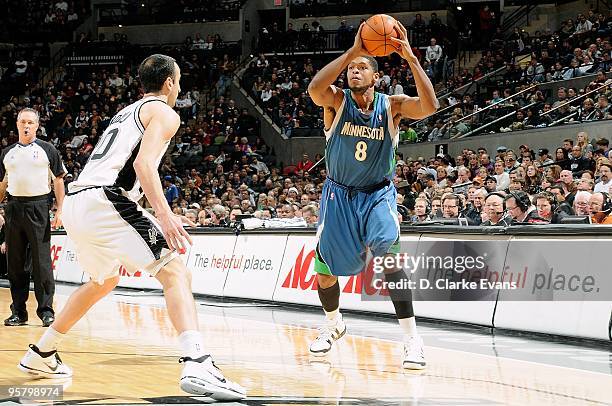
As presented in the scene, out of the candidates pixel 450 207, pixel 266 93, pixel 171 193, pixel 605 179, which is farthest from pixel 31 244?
pixel 266 93

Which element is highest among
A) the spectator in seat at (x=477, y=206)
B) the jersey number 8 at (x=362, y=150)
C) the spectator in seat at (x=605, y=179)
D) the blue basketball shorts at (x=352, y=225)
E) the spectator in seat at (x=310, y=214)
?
the jersey number 8 at (x=362, y=150)

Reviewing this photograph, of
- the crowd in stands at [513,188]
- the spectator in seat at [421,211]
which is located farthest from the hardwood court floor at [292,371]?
the spectator in seat at [421,211]

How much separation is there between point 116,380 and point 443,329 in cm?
449

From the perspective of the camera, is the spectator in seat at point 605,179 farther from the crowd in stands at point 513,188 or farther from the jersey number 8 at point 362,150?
the jersey number 8 at point 362,150

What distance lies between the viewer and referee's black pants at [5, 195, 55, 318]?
8664mm

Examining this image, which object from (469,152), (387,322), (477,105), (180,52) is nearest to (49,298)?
(387,322)

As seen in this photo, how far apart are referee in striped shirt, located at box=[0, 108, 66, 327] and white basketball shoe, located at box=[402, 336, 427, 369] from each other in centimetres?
405

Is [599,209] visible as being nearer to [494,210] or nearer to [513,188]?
[494,210]

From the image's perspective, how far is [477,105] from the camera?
22.1m

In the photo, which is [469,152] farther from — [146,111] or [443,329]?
[146,111]

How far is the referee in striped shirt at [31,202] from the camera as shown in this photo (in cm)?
867

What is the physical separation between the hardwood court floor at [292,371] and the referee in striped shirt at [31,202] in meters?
0.40

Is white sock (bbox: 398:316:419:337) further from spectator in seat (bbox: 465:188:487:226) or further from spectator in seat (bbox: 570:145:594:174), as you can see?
spectator in seat (bbox: 570:145:594:174)

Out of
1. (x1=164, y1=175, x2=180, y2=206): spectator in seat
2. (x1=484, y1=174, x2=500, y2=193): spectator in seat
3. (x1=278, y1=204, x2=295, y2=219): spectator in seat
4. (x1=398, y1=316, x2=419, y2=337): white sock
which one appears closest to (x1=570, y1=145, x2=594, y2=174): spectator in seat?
(x1=484, y1=174, x2=500, y2=193): spectator in seat
